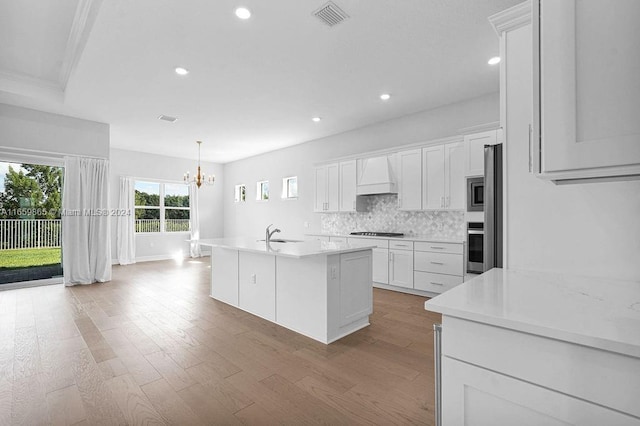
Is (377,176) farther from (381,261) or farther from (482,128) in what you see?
(482,128)

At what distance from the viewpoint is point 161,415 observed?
71.8 inches

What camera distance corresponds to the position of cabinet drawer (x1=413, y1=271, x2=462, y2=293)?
417cm

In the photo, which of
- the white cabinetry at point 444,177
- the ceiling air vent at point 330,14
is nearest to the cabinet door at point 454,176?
the white cabinetry at point 444,177

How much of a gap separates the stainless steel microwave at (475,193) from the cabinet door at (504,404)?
3454 mm

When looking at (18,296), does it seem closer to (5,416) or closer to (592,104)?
(5,416)

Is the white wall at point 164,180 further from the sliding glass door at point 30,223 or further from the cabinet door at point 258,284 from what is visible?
the cabinet door at point 258,284

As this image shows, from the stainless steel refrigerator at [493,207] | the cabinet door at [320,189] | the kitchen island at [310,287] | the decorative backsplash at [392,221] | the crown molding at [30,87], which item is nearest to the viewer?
the stainless steel refrigerator at [493,207]

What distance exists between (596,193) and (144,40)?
3.73m

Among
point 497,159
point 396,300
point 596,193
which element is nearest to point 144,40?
point 497,159

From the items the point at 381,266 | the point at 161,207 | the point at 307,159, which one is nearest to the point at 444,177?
the point at 381,266

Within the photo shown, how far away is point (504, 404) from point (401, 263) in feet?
12.8

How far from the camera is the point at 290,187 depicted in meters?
7.44

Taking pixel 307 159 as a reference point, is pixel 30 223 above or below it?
below

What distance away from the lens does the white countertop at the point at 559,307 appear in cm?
75
